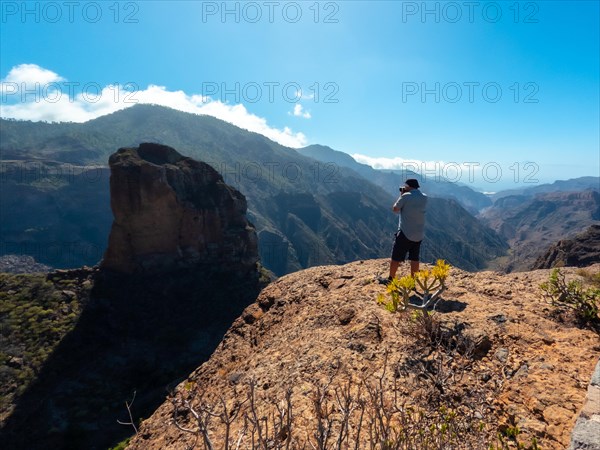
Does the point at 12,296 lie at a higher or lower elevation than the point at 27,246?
higher

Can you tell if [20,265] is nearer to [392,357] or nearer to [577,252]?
[392,357]

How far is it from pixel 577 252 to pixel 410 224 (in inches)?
2157

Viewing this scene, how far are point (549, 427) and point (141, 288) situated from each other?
4192cm

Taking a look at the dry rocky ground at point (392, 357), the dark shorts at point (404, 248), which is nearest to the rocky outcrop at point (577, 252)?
the dark shorts at point (404, 248)

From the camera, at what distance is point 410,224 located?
8.21 meters

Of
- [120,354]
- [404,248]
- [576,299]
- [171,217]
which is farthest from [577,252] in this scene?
[120,354]

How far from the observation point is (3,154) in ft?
519

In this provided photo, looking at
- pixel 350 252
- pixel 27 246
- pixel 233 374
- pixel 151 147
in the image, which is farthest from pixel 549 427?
pixel 350 252

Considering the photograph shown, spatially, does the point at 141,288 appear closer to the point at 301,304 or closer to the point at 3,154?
the point at 301,304

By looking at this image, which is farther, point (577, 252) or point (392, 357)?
point (577, 252)

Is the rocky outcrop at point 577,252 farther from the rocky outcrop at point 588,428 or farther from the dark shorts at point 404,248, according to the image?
the rocky outcrop at point 588,428

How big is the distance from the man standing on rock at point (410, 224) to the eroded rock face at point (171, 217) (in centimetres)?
3832

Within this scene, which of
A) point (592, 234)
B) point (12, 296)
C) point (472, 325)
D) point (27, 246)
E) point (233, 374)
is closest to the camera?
point (472, 325)

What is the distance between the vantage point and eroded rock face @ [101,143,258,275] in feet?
131
